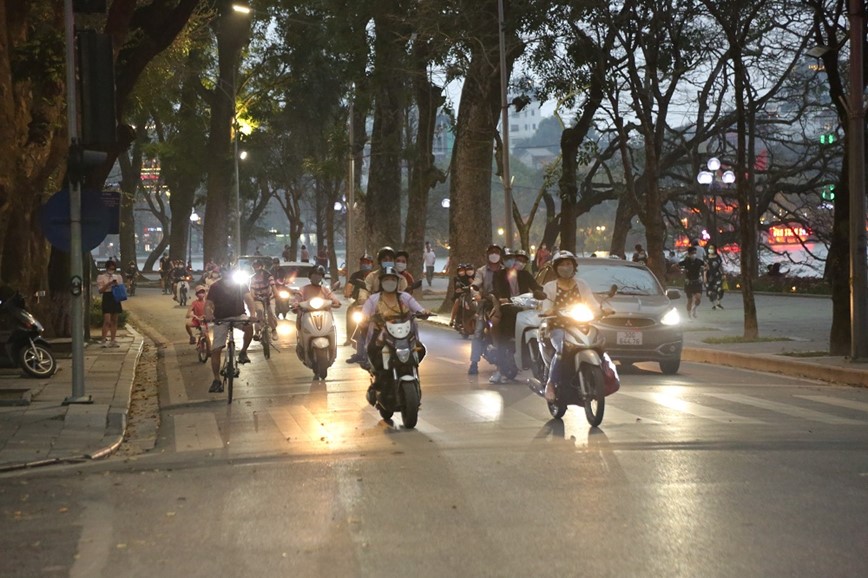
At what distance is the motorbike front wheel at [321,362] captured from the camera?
18.3m

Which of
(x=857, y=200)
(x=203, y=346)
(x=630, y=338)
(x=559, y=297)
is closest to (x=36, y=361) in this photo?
(x=203, y=346)

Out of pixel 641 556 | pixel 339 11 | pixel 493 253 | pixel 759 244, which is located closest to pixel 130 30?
pixel 493 253

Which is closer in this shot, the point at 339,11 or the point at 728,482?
the point at 728,482

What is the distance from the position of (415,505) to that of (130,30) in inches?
693

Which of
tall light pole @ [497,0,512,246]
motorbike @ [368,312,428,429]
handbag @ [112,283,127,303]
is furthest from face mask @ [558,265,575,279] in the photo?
tall light pole @ [497,0,512,246]

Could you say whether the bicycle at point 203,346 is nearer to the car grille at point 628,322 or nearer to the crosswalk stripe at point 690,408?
the car grille at point 628,322

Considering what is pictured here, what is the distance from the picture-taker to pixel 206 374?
20.3 meters

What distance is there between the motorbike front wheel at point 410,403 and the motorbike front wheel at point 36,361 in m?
7.62

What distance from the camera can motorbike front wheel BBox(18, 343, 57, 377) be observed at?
59.6 ft

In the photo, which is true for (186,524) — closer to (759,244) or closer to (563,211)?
(563,211)

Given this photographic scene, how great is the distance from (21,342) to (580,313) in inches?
348

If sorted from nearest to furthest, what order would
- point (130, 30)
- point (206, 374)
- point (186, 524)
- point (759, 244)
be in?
point (186, 524) → point (206, 374) → point (130, 30) → point (759, 244)

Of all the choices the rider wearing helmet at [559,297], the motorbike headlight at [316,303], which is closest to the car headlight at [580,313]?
the rider wearing helmet at [559,297]

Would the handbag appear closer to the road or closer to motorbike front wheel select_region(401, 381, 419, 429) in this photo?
the road
